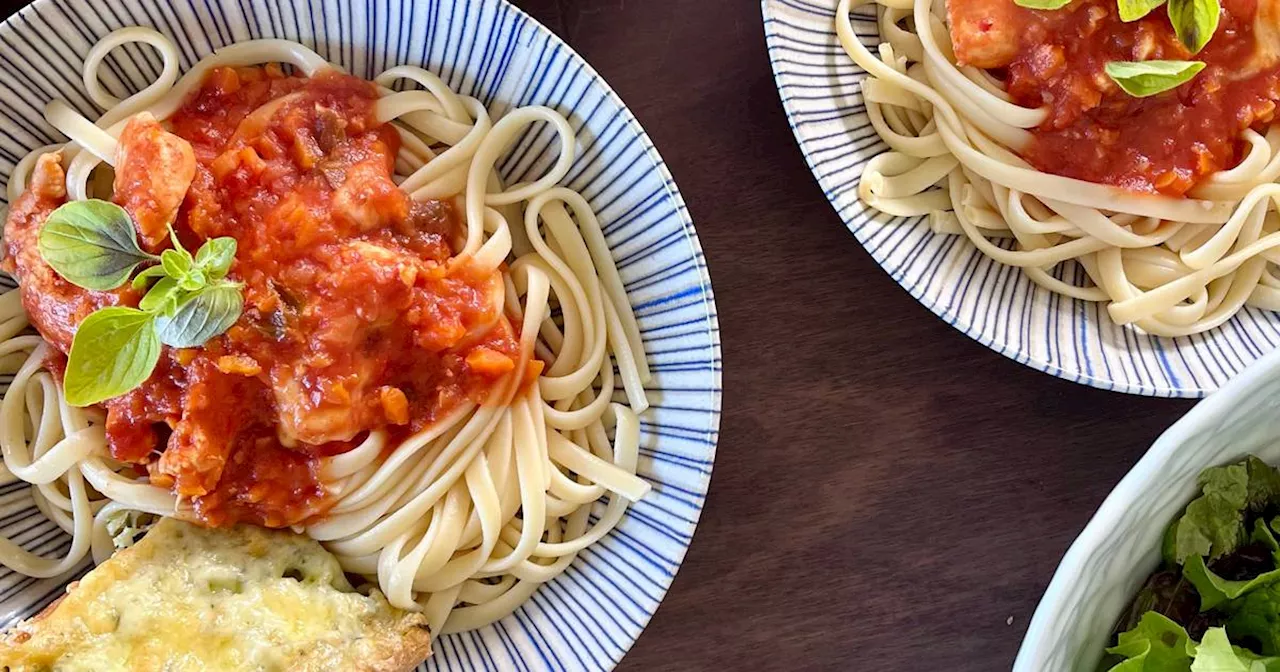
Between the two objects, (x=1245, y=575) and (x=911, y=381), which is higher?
(x=911, y=381)

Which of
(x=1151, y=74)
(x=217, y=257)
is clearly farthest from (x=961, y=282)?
(x=217, y=257)

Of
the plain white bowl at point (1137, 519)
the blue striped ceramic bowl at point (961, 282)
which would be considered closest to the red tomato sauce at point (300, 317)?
the blue striped ceramic bowl at point (961, 282)

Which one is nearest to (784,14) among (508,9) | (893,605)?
(508,9)

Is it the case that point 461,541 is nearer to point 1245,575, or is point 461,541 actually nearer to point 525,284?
point 525,284

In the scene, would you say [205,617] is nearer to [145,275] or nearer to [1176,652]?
[145,275]

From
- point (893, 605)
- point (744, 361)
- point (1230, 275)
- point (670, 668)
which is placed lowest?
point (893, 605)

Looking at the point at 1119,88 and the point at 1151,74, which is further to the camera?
the point at 1119,88

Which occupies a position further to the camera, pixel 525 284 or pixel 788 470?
pixel 788 470
